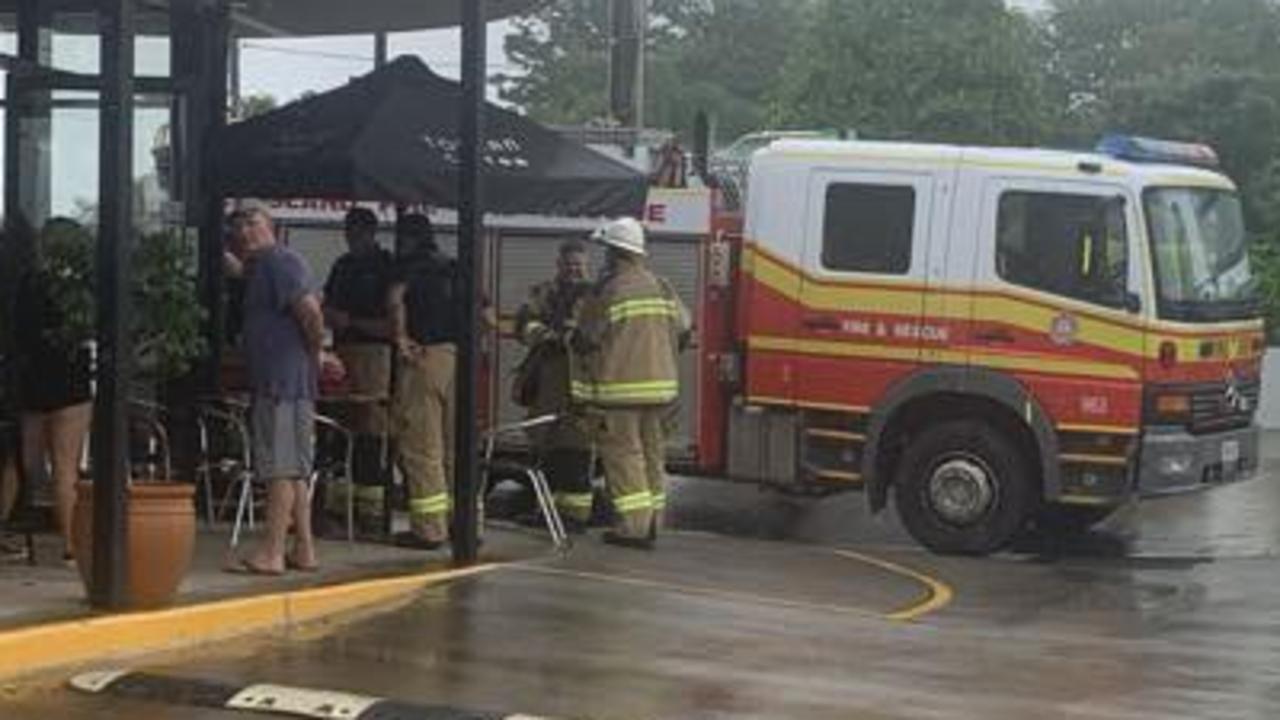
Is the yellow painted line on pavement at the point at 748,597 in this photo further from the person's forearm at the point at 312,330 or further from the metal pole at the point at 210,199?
the metal pole at the point at 210,199

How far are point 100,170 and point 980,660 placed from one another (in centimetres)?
436

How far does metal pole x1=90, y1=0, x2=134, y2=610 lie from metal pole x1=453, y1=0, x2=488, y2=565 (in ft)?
7.74

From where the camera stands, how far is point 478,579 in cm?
1067

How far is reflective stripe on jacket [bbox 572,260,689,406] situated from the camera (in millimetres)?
12109

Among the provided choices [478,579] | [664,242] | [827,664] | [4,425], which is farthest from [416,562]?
[664,242]

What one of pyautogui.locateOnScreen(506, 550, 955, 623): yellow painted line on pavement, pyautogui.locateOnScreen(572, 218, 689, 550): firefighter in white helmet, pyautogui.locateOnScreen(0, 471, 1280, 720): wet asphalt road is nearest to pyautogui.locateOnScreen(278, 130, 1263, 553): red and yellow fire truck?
pyautogui.locateOnScreen(0, 471, 1280, 720): wet asphalt road

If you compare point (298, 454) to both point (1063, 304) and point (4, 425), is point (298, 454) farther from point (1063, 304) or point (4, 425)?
point (1063, 304)

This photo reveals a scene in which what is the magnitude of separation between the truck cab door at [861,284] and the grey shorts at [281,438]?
16.6 ft

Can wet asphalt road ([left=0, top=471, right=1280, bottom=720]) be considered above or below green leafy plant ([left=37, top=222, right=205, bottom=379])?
below

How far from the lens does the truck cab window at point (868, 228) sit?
46.2 ft

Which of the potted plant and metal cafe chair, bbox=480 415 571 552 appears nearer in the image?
the potted plant

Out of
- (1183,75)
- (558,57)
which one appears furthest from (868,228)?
(558,57)

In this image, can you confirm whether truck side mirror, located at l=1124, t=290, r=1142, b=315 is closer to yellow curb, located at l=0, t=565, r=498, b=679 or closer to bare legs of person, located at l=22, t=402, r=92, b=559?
yellow curb, located at l=0, t=565, r=498, b=679

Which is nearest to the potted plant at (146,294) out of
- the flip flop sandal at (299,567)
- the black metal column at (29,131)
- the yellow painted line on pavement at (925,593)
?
the flip flop sandal at (299,567)
